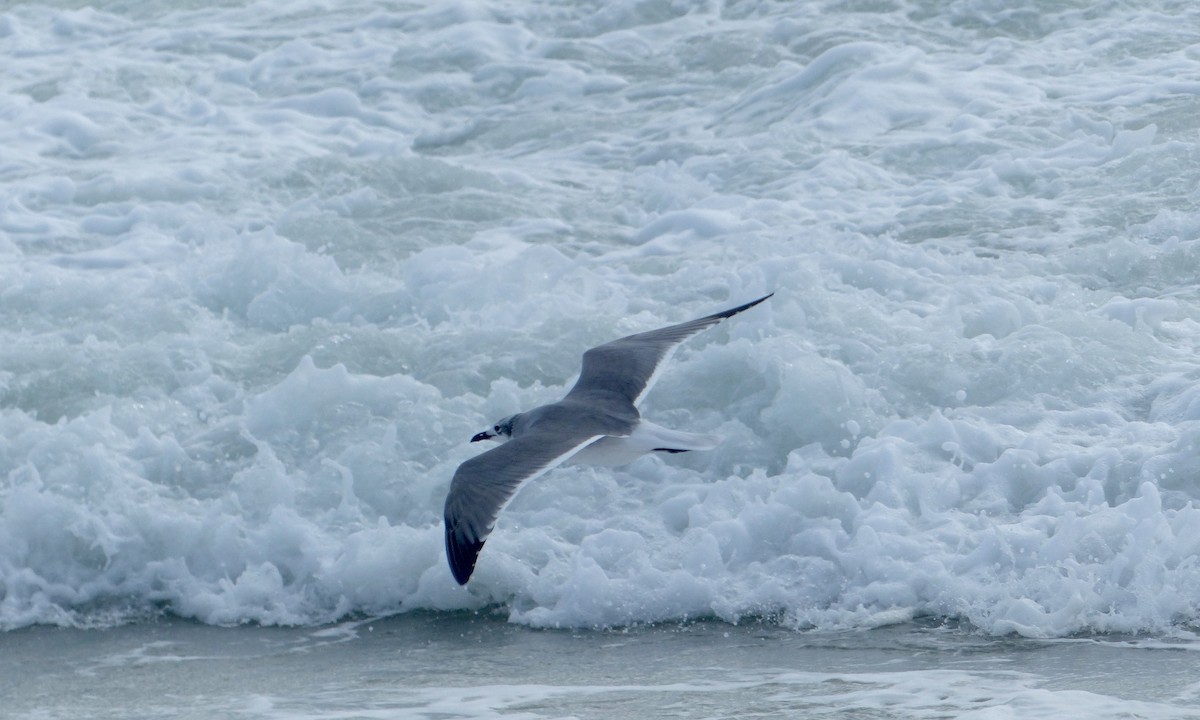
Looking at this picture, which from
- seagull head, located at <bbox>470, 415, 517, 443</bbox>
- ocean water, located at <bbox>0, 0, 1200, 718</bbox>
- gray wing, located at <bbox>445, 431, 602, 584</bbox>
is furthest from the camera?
seagull head, located at <bbox>470, 415, 517, 443</bbox>

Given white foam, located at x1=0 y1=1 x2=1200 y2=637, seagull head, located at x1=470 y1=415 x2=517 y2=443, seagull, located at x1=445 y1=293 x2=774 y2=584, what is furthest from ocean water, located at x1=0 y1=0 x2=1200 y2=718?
seagull, located at x1=445 y1=293 x2=774 y2=584

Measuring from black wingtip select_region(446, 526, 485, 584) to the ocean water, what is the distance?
0.44m

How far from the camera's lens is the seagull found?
4691 mm

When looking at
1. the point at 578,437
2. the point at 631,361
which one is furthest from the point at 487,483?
the point at 631,361

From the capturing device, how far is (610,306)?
7.76 metres

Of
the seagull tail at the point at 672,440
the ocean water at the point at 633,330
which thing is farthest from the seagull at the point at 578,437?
the ocean water at the point at 633,330

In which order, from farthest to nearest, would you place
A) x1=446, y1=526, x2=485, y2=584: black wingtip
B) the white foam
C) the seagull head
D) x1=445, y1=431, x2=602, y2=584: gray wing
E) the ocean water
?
1. the seagull head
2. the white foam
3. the ocean water
4. x1=445, y1=431, x2=602, y2=584: gray wing
5. x1=446, y1=526, x2=485, y2=584: black wingtip

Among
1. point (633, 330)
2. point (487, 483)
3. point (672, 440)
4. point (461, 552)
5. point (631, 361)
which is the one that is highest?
point (633, 330)

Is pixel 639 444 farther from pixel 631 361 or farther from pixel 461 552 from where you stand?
pixel 461 552

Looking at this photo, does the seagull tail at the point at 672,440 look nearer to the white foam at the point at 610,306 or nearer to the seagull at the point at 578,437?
the seagull at the point at 578,437

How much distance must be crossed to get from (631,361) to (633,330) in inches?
53.8

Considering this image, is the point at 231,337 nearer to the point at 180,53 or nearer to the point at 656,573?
the point at 656,573

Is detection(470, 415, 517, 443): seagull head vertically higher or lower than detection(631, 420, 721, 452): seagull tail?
higher

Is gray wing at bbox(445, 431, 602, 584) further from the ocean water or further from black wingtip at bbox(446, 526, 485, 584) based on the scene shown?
the ocean water
